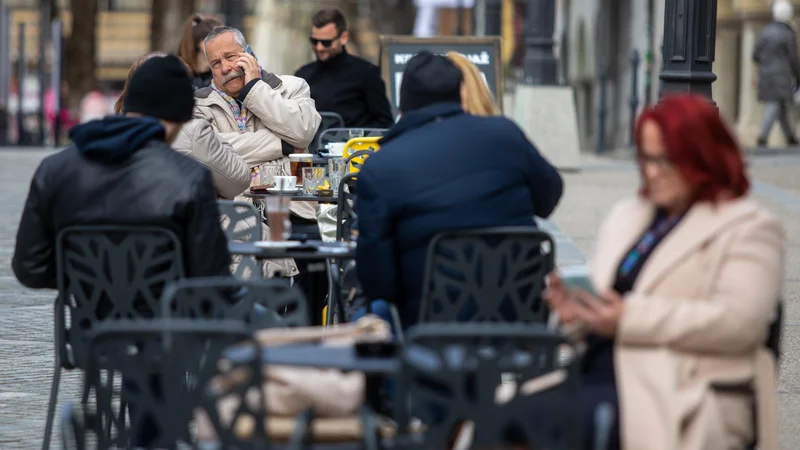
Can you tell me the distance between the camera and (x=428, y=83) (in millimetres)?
5098

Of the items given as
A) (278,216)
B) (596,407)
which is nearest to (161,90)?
(278,216)

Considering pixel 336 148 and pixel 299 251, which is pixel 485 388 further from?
pixel 336 148

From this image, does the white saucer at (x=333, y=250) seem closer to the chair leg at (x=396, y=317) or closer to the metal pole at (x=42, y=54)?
the chair leg at (x=396, y=317)

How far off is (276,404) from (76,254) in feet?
4.88

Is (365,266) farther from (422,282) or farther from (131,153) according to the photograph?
(131,153)

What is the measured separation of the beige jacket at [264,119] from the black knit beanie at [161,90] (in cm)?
218

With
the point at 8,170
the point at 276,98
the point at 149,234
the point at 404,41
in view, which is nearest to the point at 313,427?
the point at 149,234

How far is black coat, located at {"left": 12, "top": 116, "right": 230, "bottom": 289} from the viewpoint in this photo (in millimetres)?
4898

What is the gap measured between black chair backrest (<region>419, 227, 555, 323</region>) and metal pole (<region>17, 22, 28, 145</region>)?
68.8ft

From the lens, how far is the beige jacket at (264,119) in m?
7.31

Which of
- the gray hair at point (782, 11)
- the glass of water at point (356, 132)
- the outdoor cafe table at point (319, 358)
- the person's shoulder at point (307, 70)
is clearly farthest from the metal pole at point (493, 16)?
the outdoor cafe table at point (319, 358)

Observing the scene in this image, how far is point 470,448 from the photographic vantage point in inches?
141

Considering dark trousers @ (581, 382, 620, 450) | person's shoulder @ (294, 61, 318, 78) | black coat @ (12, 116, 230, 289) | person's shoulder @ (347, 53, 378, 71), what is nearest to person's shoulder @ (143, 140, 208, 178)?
black coat @ (12, 116, 230, 289)

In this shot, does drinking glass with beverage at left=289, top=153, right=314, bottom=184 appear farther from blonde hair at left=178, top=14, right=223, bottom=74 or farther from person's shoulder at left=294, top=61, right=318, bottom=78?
person's shoulder at left=294, top=61, right=318, bottom=78
